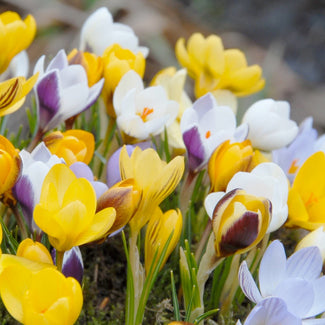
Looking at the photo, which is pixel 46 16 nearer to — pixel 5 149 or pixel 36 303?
pixel 5 149

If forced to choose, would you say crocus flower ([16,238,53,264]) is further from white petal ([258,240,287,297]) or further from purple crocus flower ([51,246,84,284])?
white petal ([258,240,287,297])

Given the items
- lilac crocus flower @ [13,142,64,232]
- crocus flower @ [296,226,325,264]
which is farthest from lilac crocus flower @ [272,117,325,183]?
lilac crocus flower @ [13,142,64,232]

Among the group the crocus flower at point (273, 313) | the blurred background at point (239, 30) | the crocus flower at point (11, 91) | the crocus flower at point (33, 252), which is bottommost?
the blurred background at point (239, 30)

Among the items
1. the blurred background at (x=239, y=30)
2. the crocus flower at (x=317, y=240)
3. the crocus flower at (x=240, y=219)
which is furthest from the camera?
the blurred background at (x=239, y=30)

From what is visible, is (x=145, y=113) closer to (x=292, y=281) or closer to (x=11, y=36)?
(x=11, y=36)

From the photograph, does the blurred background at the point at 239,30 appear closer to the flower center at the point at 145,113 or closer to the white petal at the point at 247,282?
the flower center at the point at 145,113

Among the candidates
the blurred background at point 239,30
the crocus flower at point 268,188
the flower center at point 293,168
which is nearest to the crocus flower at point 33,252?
the crocus flower at point 268,188
